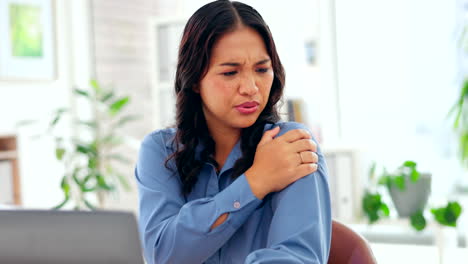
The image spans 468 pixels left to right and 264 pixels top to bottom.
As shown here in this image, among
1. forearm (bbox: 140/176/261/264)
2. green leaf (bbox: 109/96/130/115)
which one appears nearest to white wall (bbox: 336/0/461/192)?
green leaf (bbox: 109/96/130/115)

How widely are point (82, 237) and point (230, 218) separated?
0.49 m

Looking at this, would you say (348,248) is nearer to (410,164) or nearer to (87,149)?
(410,164)

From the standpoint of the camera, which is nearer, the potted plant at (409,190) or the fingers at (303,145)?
the fingers at (303,145)

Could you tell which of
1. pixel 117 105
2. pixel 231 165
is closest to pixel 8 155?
pixel 117 105

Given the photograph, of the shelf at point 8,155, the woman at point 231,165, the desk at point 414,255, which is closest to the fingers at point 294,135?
the woman at point 231,165

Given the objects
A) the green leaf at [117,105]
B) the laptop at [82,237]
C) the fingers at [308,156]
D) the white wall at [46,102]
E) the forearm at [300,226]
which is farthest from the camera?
the white wall at [46,102]

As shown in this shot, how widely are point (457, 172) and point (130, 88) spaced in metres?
2.53

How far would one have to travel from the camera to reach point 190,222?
3.57 ft

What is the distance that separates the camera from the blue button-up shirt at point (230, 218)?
103 centimetres

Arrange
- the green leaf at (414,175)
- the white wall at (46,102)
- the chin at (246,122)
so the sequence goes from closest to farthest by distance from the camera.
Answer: the chin at (246,122) < the green leaf at (414,175) < the white wall at (46,102)

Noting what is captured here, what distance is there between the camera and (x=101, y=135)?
14.3 ft

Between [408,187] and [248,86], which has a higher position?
[248,86]

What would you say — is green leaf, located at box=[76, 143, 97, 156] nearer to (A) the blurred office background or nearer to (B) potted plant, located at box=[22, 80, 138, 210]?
(B) potted plant, located at box=[22, 80, 138, 210]

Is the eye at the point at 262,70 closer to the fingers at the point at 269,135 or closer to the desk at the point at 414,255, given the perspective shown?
the fingers at the point at 269,135
